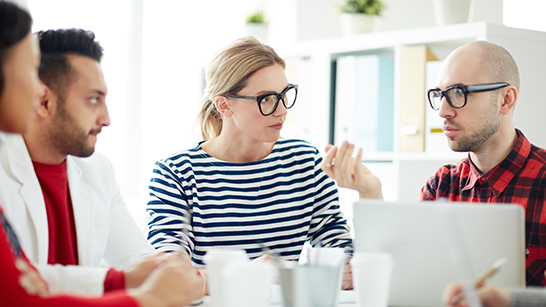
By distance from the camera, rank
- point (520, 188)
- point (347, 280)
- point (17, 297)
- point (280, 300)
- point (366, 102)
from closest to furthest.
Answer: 1. point (17, 297)
2. point (280, 300)
3. point (347, 280)
4. point (520, 188)
5. point (366, 102)

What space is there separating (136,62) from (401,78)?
1806 mm

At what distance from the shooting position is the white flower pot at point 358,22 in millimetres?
2932

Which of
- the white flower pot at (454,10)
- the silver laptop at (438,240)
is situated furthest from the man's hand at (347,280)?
the white flower pot at (454,10)

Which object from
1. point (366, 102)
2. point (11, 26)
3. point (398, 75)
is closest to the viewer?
point (11, 26)

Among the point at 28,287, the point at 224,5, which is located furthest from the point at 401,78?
the point at 28,287

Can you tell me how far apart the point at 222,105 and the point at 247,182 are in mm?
315

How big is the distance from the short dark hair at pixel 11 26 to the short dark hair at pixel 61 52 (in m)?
0.43

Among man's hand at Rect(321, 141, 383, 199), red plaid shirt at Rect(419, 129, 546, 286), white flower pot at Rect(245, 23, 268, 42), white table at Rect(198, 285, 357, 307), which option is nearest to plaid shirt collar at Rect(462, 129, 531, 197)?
red plaid shirt at Rect(419, 129, 546, 286)

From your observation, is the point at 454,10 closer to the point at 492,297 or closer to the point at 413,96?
the point at 413,96

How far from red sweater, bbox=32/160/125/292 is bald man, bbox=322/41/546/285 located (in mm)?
1219

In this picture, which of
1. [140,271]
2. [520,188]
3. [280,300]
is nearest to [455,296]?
[280,300]

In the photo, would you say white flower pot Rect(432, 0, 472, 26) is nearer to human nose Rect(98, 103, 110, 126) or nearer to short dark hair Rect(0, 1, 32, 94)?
human nose Rect(98, 103, 110, 126)

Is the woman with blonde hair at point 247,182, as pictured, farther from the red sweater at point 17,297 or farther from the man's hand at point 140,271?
the red sweater at point 17,297

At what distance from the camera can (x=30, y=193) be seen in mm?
1350
